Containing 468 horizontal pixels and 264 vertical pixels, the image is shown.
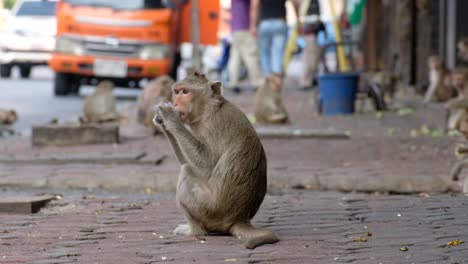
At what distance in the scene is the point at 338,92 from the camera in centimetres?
1677

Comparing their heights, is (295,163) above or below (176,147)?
below

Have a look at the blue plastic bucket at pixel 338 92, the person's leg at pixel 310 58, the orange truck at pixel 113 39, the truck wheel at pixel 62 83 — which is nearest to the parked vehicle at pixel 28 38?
the truck wheel at pixel 62 83

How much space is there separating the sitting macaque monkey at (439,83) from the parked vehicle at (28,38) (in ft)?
44.7

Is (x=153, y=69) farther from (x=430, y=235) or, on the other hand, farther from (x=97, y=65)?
(x=430, y=235)

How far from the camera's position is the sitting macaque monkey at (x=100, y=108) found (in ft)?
51.3

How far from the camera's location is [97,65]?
22.4 metres

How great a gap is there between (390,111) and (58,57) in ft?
24.6

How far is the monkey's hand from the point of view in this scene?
5.98 meters

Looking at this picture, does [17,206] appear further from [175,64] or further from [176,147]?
[175,64]

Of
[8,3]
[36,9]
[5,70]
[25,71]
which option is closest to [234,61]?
[36,9]

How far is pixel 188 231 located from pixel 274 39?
55.4 feet

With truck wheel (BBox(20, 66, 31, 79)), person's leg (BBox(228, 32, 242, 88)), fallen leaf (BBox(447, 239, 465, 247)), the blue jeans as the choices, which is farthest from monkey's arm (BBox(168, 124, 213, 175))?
truck wheel (BBox(20, 66, 31, 79))

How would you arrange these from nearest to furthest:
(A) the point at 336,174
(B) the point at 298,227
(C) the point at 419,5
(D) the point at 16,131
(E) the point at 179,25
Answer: (B) the point at 298,227
(A) the point at 336,174
(D) the point at 16,131
(C) the point at 419,5
(E) the point at 179,25

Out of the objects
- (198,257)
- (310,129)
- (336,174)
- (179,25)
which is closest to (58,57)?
(179,25)
